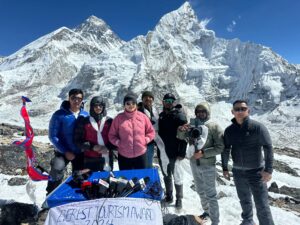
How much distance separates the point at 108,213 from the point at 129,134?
7.13 ft

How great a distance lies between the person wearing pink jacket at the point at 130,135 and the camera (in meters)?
6.32

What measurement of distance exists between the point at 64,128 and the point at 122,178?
2.18 metres

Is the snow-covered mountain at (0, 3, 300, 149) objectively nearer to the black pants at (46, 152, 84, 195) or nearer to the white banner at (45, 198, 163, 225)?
the black pants at (46, 152, 84, 195)

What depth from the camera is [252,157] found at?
5.91 metres

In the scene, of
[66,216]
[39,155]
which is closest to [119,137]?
[66,216]

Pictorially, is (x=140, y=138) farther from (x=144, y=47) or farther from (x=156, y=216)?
(x=144, y=47)

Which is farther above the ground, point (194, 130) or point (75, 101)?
point (75, 101)

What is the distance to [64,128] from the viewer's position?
260 inches

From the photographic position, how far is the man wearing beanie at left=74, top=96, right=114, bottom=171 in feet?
21.2

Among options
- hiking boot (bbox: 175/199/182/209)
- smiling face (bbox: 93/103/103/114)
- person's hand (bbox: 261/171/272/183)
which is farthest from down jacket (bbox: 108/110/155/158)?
person's hand (bbox: 261/171/272/183)

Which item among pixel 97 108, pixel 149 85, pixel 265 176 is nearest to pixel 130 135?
pixel 97 108

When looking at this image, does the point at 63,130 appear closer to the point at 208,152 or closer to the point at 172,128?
the point at 172,128

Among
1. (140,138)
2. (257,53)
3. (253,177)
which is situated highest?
(257,53)

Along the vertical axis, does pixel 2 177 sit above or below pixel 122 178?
below
